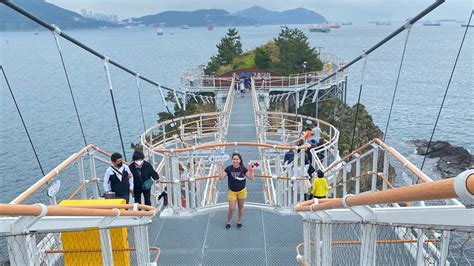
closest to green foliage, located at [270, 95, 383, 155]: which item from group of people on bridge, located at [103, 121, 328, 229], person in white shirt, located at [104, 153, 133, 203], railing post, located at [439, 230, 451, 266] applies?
group of people on bridge, located at [103, 121, 328, 229]

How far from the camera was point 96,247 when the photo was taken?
14.5 ft

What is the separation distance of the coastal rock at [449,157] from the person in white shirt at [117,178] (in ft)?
104

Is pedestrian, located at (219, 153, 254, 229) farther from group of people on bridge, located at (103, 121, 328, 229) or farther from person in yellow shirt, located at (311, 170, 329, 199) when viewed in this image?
person in yellow shirt, located at (311, 170, 329, 199)

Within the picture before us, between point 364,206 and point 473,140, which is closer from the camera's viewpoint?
point 364,206

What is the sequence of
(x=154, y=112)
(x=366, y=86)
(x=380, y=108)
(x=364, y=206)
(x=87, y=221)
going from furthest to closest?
(x=366, y=86)
(x=380, y=108)
(x=154, y=112)
(x=87, y=221)
(x=364, y=206)

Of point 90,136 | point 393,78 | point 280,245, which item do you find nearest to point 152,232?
point 280,245

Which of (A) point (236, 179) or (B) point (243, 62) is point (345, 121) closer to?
(B) point (243, 62)

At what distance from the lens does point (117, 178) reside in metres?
6.48

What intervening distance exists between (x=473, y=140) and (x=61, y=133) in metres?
36.8

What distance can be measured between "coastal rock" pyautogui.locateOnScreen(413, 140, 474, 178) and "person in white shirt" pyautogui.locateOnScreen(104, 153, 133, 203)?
31.7 metres

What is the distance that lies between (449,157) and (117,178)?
3513 cm

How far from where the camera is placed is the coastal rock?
33.6m

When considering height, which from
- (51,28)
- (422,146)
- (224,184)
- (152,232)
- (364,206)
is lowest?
(422,146)

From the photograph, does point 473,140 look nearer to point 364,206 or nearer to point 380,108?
point 380,108
